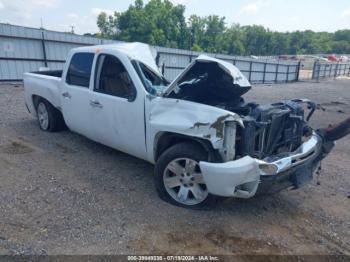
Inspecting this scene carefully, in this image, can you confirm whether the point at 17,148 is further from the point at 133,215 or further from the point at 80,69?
the point at 133,215

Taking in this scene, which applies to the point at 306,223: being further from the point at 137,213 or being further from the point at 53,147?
the point at 53,147

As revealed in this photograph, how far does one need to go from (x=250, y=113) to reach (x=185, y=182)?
47.1 inches

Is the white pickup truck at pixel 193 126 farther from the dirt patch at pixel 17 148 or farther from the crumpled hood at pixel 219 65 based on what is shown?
the dirt patch at pixel 17 148

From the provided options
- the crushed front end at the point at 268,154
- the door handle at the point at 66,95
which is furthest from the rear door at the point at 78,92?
the crushed front end at the point at 268,154

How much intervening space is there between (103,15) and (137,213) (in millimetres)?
87557

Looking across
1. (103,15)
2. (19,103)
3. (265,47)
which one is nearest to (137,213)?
(19,103)

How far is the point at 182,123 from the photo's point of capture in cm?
335

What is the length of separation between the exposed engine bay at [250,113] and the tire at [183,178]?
0.51 meters

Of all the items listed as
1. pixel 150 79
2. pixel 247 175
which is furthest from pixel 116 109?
pixel 247 175

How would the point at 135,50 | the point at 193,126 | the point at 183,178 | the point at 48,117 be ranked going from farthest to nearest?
1. the point at 48,117
2. the point at 135,50
3. the point at 183,178
4. the point at 193,126

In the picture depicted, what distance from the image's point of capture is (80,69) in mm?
4941

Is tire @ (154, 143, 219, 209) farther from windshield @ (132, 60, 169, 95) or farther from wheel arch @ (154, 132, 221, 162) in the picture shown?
windshield @ (132, 60, 169, 95)

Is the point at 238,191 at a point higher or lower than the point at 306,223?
higher

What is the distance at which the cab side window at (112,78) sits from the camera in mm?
4185
